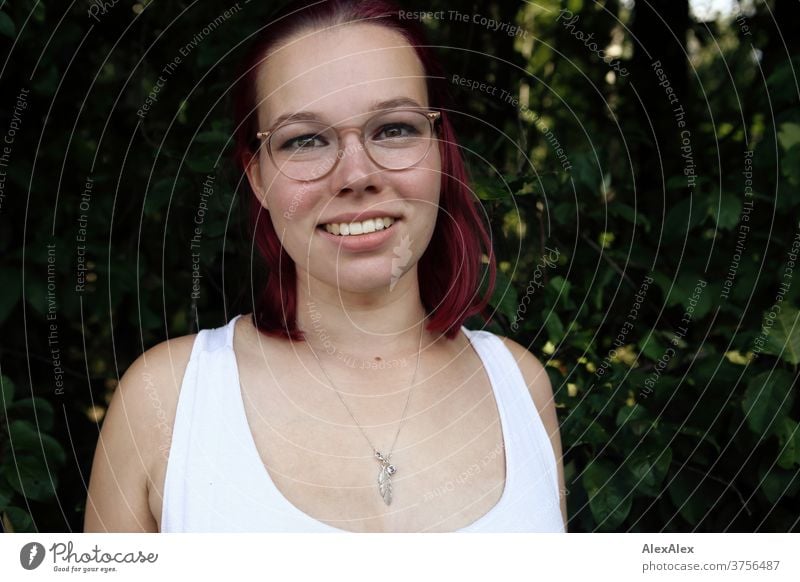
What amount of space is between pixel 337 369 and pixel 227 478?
0.22 metres

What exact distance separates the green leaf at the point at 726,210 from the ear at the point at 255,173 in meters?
0.79

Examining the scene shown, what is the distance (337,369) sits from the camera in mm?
1243

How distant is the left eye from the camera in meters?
1.12

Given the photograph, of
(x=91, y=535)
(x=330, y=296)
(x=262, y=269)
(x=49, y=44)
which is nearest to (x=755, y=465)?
(x=330, y=296)

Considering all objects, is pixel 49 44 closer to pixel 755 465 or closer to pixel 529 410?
pixel 529 410

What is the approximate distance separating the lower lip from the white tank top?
8.2 inches

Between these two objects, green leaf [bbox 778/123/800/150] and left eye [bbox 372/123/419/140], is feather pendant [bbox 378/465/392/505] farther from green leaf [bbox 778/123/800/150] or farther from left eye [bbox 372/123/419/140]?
green leaf [bbox 778/123/800/150]

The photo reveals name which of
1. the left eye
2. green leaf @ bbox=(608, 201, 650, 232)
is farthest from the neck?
green leaf @ bbox=(608, 201, 650, 232)

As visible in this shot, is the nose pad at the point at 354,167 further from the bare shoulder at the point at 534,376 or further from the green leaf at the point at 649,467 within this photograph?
the green leaf at the point at 649,467

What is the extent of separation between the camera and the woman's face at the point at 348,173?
1095mm

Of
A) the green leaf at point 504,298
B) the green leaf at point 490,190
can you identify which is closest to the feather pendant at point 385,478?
the green leaf at point 504,298

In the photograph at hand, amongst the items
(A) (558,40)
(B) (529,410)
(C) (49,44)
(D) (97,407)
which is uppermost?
(A) (558,40)

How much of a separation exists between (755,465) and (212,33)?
1193 millimetres

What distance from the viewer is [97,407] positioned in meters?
1.72
